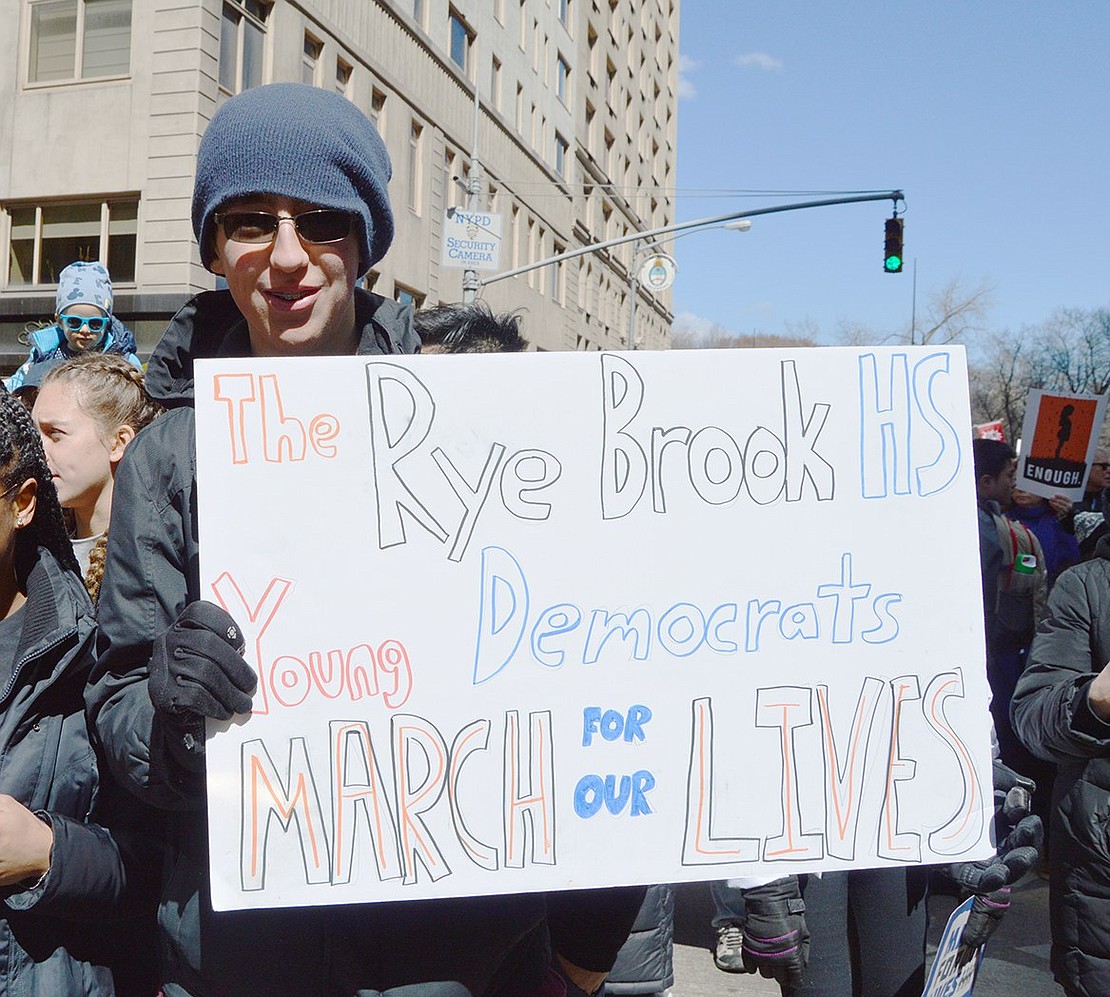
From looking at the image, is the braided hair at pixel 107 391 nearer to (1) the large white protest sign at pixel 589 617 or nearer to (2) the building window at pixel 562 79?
(1) the large white protest sign at pixel 589 617

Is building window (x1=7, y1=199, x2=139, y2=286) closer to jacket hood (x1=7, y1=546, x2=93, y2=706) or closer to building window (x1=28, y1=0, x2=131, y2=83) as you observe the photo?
building window (x1=28, y1=0, x2=131, y2=83)

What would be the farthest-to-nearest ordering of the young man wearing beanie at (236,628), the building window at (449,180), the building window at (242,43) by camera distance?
the building window at (449,180), the building window at (242,43), the young man wearing beanie at (236,628)

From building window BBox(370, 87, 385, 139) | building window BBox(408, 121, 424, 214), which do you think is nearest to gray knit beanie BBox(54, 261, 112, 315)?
building window BBox(370, 87, 385, 139)

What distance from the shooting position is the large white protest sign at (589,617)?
59.1 inches

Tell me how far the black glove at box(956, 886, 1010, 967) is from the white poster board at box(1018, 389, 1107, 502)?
4784mm

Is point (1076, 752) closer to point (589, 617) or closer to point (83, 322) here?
point (589, 617)

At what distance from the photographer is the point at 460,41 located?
25.1 meters

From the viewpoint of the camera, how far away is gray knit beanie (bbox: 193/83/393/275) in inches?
61.2

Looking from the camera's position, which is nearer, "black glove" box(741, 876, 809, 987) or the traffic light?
"black glove" box(741, 876, 809, 987)

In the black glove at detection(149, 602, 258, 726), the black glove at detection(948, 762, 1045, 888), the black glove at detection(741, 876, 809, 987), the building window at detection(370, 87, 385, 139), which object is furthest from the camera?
the building window at detection(370, 87, 385, 139)

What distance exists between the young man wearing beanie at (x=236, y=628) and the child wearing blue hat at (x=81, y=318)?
318 centimetres

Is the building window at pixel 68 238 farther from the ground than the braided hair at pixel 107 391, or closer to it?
farther from the ground

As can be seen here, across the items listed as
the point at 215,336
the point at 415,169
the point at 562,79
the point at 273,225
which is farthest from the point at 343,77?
the point at 273,225

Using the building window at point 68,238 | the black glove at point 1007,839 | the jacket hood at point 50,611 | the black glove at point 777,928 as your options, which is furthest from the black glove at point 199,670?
the building window at point 68,238
